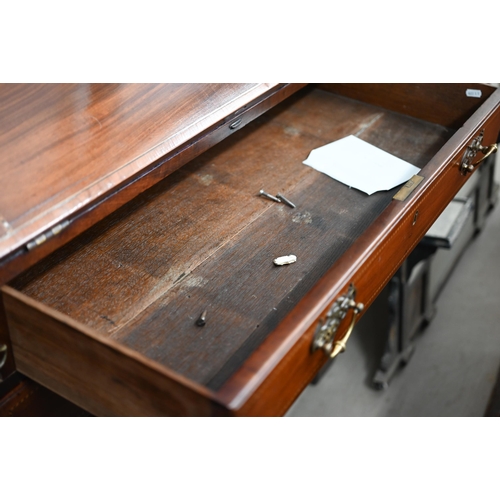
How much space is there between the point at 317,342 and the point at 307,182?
21.8 inches

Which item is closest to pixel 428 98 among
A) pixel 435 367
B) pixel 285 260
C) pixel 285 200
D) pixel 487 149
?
pixel 487 149

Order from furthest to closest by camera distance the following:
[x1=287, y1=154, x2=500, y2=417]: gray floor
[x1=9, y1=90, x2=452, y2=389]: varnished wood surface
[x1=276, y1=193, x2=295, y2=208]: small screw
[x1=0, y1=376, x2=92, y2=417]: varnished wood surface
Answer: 1. [x1=287, y1=154, x2=500, y2=417]: gray floor
2. [x1=276, y1=193, x2=295, y2=208]: small screw
3. [x1=0, y1=376, x2=92, y2=417]: varnished wood surface
4. [x1=9, y1=90, x2=452, y2=389]: varnished wood surface

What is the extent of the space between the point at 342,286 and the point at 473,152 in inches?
25.7

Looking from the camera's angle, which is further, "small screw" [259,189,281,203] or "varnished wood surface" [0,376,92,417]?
"small screw" [259,189,281,203]

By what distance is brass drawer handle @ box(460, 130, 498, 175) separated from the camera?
4.90 ft

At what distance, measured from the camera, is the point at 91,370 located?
3.28 feet

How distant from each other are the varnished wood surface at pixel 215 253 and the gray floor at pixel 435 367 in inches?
39.0

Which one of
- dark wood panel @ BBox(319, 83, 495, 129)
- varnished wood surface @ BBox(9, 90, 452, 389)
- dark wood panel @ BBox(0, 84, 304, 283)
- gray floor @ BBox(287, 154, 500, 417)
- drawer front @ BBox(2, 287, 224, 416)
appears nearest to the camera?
drawer front @ BBox(2, 287, 224, 416)

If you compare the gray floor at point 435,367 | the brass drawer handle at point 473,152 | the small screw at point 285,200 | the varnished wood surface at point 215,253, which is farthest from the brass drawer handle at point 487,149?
the gray floor at point 435,367

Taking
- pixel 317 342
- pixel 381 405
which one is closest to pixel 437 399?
pixel 381 405

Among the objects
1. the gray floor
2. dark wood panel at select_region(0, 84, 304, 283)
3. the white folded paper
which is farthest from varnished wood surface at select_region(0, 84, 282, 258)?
the gray floor

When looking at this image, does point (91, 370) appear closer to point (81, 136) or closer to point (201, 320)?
point (201, 320)

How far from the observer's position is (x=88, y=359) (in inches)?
38.8

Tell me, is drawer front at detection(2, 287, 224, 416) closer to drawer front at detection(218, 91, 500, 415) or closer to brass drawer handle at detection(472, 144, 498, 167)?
drawer front at detection(218, 91, 500, 415)
